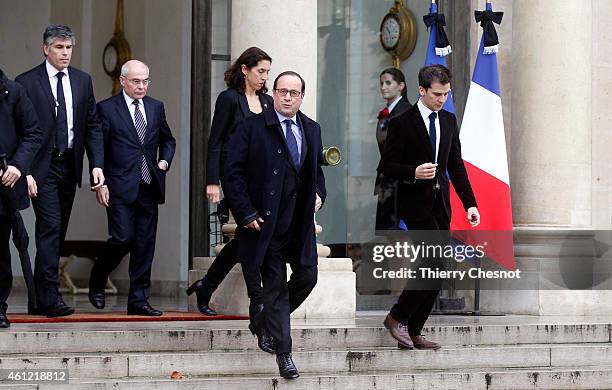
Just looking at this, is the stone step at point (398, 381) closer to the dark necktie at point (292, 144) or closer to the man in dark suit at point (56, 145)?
the dark necktie at point (292, 144)

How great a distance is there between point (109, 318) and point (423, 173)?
103 inches

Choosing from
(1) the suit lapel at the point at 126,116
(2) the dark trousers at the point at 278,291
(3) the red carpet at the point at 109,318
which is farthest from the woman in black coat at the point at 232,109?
(2) the dark trousers at the point at 278,291

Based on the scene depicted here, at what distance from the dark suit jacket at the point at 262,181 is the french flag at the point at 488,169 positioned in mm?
3644

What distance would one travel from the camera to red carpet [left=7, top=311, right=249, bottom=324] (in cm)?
1043

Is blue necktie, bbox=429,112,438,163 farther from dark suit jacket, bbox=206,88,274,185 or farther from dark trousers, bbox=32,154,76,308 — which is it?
dark trousers, bbox=32,154,76,308

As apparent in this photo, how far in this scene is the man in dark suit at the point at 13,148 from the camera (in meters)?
9.74

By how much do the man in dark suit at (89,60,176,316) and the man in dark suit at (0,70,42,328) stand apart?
1.10 metres

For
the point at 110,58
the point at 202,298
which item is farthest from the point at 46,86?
the point at 110,58

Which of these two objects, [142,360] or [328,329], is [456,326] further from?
[142,360]

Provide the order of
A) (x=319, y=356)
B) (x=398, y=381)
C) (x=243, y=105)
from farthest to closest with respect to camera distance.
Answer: (x=243, y=105)
(x=319, y=356)
(x=398, y=381)

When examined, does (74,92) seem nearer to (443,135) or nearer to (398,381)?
(443,135)

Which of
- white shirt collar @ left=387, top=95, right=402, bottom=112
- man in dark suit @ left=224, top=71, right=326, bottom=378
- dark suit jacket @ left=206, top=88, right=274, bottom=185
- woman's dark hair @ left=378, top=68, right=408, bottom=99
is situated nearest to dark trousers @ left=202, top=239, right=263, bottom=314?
dark suit jacket @ left=206, top=88, right=274, bottom=185

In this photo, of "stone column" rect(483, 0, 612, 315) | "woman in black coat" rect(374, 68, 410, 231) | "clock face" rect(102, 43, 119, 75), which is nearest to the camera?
"stone column" rect(483, 0, 612, 315)

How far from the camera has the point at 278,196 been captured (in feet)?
29.6
